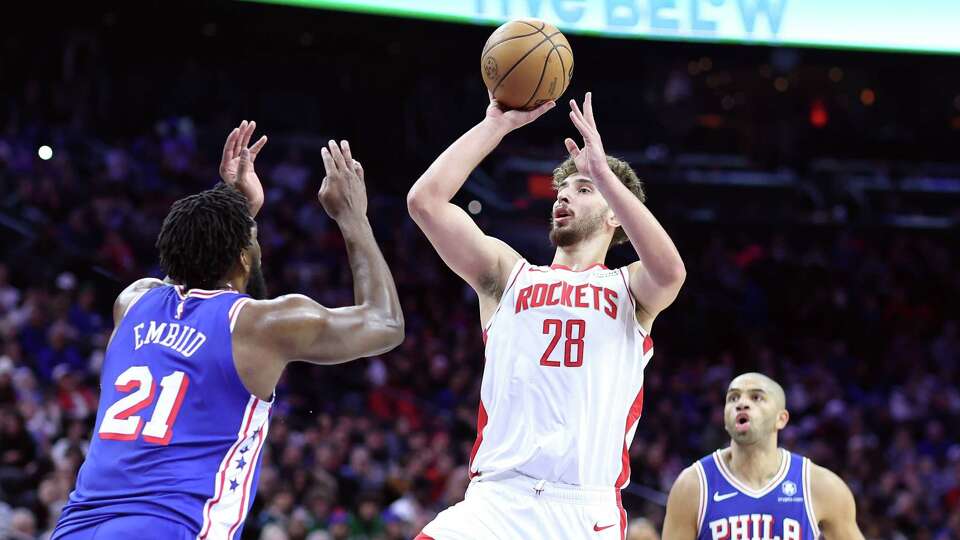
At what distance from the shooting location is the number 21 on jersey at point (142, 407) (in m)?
3.53

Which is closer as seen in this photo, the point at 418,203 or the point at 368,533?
the point at 418,203

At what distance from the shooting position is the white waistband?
4395 mm

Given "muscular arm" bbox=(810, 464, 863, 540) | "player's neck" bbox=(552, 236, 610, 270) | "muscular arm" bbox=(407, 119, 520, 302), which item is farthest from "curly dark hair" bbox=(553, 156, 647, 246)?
"muscular arm" bbox=(810, 464, 863, 540)

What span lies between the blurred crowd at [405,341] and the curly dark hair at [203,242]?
5486mm

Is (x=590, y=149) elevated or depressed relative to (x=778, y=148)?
depressed

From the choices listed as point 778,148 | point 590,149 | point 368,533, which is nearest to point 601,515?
point 590,149

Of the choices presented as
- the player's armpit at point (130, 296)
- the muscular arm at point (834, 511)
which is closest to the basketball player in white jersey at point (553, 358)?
the player's armpit at point (130, 296)

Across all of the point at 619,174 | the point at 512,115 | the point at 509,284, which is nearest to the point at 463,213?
the point at 509,284

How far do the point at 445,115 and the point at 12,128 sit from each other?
20.6 ft

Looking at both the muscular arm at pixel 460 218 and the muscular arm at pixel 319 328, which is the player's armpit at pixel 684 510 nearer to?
the muscular arm at pixel 460 218

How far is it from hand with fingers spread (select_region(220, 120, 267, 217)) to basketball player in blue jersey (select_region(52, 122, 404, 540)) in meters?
0.86

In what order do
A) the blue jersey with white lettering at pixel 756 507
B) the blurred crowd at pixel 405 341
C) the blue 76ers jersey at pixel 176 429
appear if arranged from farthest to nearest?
the blurred crowd at pixel 405 341 < the blue jersey with white lettering at pixel 756 507 < the blue 76ers jersey at pixel 176 429

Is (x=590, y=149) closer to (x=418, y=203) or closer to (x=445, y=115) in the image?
(x=418, y=203)

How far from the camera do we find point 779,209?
18156mm
